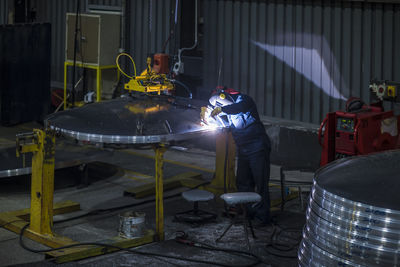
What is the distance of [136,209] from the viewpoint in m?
10.0

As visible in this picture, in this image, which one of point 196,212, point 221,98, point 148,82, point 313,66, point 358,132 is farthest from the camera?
point 313,66

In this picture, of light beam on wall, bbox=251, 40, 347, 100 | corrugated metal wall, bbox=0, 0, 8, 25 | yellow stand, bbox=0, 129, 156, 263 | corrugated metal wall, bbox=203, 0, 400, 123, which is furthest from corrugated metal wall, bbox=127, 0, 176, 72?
yellow stand, bbox=0, 129, 156, 263

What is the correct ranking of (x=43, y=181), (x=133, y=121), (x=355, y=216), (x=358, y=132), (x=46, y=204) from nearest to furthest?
(x=355, y=216) < (x=43, y=181) < (x=46, y=204) < (x=133, y=121) < (x=358, y=132)

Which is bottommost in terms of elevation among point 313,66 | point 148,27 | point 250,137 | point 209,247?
point 209,247

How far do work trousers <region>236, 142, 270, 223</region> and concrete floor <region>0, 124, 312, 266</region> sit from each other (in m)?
0.23

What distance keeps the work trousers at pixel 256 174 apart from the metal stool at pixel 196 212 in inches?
22.2

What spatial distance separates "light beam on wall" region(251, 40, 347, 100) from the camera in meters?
12.5

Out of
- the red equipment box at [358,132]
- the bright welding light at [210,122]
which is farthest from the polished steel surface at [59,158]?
the red equipment box at [358,132]

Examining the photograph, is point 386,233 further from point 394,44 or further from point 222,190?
point 394,44

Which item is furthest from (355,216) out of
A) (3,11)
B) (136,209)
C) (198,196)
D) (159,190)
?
(3,11)

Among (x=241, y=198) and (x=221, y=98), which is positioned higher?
(x=221, y=98)

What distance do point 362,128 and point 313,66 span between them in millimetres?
3142

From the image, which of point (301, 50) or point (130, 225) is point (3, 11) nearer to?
point (301, 50)

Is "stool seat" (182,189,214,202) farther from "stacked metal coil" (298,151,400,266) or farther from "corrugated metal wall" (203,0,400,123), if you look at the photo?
"corrugated metal wall" (203,0,400,123)
